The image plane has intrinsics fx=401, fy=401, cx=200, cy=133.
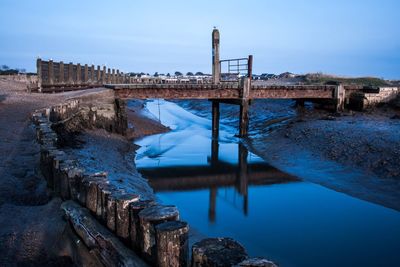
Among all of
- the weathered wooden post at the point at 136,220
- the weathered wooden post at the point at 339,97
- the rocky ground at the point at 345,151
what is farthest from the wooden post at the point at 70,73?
the weathered wooden post at the point at 136,220

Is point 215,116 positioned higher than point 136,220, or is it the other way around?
point 136,220

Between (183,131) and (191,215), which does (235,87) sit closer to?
(183,131)

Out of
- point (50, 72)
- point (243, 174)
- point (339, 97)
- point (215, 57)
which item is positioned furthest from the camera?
point (50, 72)

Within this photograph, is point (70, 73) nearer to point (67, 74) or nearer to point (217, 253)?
point (67, 74)

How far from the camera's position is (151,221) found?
14.4 ft

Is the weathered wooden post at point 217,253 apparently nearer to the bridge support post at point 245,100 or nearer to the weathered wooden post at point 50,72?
the bridge support post at point 245,100

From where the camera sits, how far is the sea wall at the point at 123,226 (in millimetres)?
3670

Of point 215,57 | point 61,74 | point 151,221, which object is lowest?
point 151,221

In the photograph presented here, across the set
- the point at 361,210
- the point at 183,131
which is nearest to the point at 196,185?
the point at 361,210

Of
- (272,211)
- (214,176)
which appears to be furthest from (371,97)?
(272,211)

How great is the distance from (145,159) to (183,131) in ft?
38.3

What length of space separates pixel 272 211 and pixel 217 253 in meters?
9.07

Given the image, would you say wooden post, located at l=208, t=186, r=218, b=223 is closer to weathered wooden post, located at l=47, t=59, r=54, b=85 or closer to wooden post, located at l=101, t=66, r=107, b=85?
weathered wooden post, located at l=47, t=59, r=54, b=85

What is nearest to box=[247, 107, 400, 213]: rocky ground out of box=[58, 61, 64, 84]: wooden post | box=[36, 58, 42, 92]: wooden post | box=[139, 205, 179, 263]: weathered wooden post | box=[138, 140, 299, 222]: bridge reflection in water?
box=[138, 140, 299, 222]: bridge reflection in water
